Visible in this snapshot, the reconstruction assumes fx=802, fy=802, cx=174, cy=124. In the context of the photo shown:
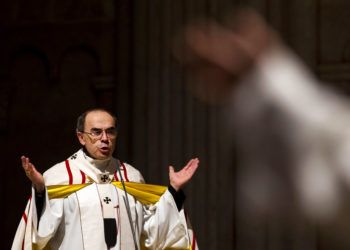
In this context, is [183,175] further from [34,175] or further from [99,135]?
[34,175]

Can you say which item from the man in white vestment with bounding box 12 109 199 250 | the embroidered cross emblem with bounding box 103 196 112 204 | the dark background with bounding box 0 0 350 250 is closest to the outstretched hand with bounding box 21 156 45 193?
the man in white vestment with bounding box 12 109 199 250

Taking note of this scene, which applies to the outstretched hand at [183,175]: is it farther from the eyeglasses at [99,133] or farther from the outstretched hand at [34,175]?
the outstretched hand at [34,175]

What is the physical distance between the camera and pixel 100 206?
426cm

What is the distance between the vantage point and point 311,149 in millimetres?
922

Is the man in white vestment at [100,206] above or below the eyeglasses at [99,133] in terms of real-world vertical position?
below

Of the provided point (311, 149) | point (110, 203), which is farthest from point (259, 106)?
point (110, 203)

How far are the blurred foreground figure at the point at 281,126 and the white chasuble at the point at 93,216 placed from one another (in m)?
3.28

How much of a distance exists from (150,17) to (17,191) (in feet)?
6.17

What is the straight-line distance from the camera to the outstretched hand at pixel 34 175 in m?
3.96

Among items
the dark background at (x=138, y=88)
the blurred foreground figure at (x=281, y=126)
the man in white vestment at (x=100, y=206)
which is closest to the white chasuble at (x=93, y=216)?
the man in white vestment at (x=100, y=206)

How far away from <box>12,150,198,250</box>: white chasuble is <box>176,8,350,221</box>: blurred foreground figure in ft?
10.8

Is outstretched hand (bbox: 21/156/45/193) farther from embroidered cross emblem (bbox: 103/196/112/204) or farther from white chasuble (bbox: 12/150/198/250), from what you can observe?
embroidered cross emblem (bbox: 103/196/112/204)

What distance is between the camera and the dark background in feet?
20.2

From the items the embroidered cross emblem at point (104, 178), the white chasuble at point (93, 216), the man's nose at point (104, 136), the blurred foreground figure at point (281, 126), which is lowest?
the white chasuble at point (93, 216)
